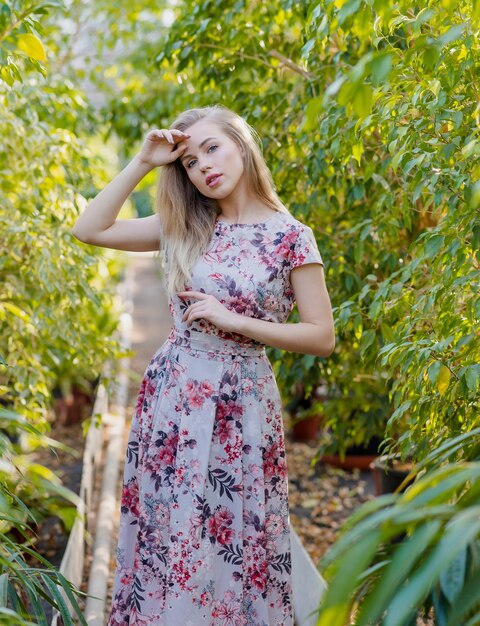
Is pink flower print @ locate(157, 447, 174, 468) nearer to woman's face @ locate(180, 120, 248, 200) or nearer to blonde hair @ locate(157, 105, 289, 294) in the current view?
blonde hair @ locate(157, 105, 289, 294)

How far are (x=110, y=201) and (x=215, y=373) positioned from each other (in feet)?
1.81

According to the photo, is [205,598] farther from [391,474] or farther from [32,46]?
[391,474]

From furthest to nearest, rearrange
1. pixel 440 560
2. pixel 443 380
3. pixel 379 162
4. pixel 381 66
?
pixel 379 162
pixel 443 380
pixel 381 66
pixel 440 560

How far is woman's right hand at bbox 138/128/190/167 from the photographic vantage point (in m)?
2.46

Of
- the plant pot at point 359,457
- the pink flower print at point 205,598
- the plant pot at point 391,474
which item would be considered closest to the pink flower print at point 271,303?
the pink flower print at point 205,598

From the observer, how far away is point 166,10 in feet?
22.0

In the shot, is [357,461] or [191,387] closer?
[191,387]

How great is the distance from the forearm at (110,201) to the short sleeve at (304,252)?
472 millimetres

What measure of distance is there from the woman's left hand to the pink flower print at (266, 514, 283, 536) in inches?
21.2

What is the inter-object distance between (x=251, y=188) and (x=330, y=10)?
1.87ft

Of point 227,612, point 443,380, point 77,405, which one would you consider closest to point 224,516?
point 227,612

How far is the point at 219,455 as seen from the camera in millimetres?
2418

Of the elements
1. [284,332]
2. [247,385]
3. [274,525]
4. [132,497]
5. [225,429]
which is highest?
[284,332]

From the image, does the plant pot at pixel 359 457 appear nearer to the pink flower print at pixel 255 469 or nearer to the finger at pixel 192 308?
the pink flower print at pixel 255 469
